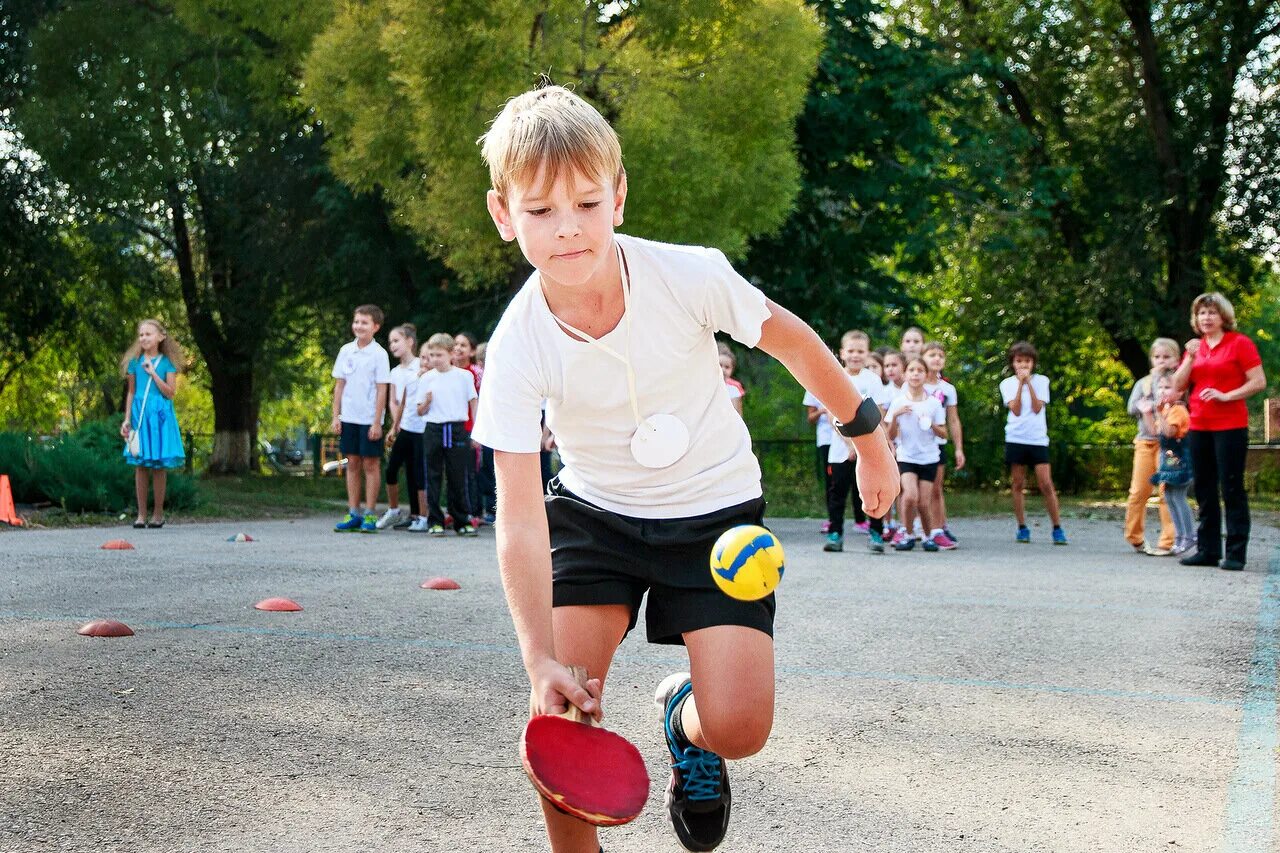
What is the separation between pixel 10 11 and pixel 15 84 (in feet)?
4.01

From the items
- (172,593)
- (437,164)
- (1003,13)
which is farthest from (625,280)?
(1003,13)

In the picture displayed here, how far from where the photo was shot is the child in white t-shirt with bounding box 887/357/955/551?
12672mm

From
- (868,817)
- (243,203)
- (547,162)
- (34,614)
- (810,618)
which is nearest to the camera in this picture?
(547,162)

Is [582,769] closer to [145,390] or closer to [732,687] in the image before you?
[732,687]

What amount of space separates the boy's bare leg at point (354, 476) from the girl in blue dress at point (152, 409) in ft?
5.34

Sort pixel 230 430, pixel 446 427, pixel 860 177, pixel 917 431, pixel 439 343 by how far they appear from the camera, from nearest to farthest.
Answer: pixel 917 431
pixel 446 427
pixel 439 343
pixel 860 177
pixel 230 430

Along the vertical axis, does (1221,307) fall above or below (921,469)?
above

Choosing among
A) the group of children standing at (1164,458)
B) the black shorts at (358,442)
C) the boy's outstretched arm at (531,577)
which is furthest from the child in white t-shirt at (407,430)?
the boy's outstretched arm at (531,577)

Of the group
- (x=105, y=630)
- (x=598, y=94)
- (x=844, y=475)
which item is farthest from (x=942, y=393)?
(x=105, y=630)

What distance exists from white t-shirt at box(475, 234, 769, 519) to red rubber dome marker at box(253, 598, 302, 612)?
13.9 feet

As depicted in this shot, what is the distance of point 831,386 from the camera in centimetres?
358

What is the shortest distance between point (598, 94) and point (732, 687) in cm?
1518

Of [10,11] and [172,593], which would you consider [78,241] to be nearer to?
[10,11]

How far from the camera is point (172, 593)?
8.16 meters
